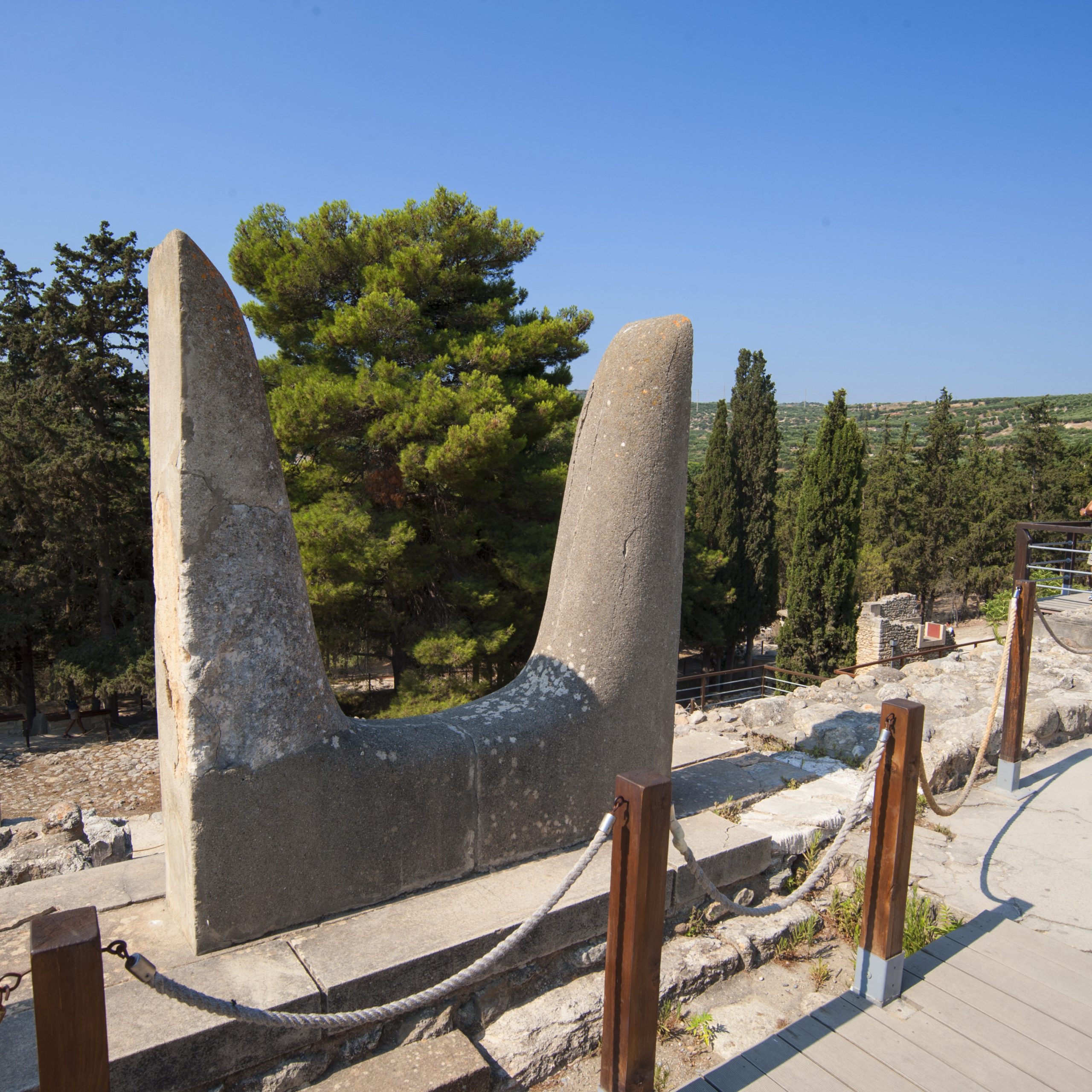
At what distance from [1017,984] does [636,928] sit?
1826mm

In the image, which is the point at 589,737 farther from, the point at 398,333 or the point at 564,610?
the point at 398,333

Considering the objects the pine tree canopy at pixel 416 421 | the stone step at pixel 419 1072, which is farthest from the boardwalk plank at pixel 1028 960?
the pine tree canopy at pixel 416 421

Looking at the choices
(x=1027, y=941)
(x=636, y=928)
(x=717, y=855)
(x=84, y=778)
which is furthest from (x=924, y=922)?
(x=84, y=778)

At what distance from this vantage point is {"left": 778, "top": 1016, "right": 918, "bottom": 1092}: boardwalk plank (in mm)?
2379

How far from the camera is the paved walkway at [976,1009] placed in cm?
241

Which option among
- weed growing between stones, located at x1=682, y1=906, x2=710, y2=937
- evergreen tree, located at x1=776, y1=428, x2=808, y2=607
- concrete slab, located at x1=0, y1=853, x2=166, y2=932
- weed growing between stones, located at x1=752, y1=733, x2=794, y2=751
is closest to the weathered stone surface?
concrete slab, located at x1=0, y1=853, x2=166, y2=932

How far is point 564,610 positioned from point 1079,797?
3690 millimetres

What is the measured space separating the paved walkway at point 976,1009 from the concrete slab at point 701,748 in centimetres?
105

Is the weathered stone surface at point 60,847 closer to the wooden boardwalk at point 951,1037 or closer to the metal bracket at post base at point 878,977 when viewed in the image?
the wooden boardwalk at point 951,1037

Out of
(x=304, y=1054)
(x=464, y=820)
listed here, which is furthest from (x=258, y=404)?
(x=304, y=1054)

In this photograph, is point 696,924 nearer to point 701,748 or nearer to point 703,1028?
point 703,1028

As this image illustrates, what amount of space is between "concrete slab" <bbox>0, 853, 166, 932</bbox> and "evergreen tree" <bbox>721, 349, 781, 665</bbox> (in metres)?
16.2

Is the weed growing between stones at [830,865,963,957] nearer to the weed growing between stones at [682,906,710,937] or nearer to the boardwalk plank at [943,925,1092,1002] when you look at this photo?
the boardwalk plank at [943,925,1092,1002]

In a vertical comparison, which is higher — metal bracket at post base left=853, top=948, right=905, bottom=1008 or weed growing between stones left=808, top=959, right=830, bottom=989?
metal bracket at post base left=853, top=948, right=905, bottom=1008
